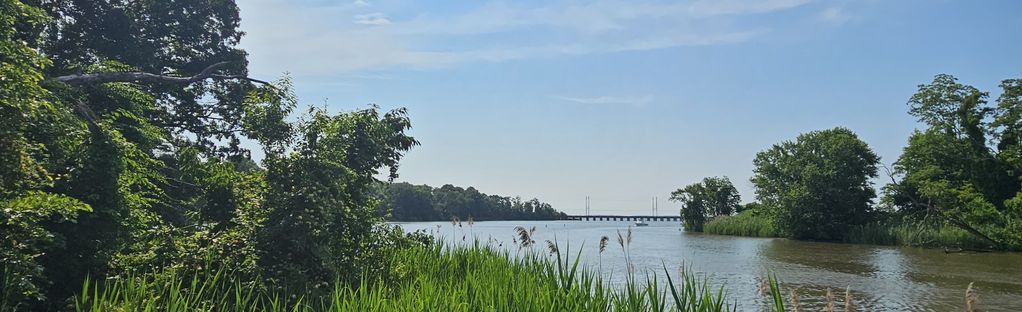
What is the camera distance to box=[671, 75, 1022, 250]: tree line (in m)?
32.1

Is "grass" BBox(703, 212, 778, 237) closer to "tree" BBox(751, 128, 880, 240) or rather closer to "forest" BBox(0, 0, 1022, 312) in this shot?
"tree" BBox(751, 128, 880, 240)

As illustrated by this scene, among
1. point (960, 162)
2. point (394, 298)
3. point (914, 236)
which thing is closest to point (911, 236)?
point (914, 236)

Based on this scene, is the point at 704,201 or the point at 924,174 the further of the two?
the point at 704,201

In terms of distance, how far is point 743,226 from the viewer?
49.0 meters

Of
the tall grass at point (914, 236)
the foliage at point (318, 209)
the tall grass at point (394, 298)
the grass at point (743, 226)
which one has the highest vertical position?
the grass at point (743, 226)

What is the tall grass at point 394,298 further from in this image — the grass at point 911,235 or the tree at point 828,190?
the tree at point 828,190

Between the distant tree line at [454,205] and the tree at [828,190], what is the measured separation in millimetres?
29240

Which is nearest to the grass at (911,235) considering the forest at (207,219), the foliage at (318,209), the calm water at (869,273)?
the calm water at (869,273)

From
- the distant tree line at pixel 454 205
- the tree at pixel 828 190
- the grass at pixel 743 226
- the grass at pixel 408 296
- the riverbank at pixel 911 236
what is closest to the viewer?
the grass at pixel 408 296

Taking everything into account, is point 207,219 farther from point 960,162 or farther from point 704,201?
point 704,201

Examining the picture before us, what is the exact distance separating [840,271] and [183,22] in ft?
68.5

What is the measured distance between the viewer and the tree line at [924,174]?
32.1 meters

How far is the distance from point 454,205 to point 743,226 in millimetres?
48589

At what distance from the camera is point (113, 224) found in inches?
228
